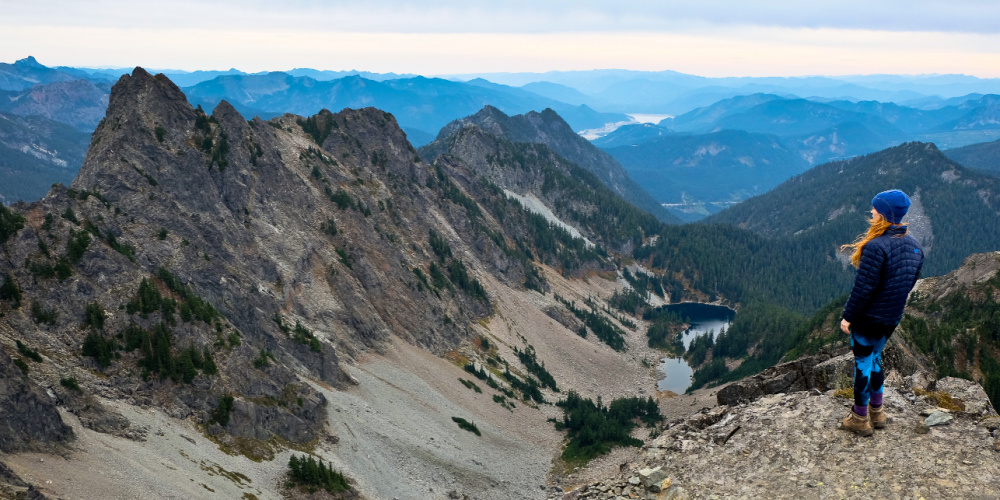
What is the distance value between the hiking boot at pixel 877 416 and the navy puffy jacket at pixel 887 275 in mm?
3373

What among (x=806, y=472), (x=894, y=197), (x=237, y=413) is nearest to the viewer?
(x=894, y=197)

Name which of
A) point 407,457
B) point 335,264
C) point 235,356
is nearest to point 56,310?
point 235,356

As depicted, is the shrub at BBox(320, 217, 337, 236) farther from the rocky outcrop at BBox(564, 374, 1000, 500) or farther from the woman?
the woman

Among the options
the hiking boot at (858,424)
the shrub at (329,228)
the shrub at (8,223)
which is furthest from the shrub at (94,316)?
the hiking boot at (858,424)

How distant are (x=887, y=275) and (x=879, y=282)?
0.29 m

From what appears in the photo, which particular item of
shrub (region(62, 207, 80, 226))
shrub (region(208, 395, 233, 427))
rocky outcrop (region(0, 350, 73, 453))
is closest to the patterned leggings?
rocky outcrop (region(0, 350, 73, 453))

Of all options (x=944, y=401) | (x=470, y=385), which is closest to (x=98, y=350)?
(x=470, y=385)

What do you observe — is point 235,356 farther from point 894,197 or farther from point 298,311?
point 894,197

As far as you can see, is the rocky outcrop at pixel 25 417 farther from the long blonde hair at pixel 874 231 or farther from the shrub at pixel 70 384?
the long blonde hair at pixel 874 231

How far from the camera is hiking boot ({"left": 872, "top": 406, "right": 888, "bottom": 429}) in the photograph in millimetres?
19438

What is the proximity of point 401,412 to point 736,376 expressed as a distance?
79.9m

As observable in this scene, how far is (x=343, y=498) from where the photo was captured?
5812 cm

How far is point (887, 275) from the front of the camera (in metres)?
17.4

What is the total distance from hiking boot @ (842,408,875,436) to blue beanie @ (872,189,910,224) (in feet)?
20.9
